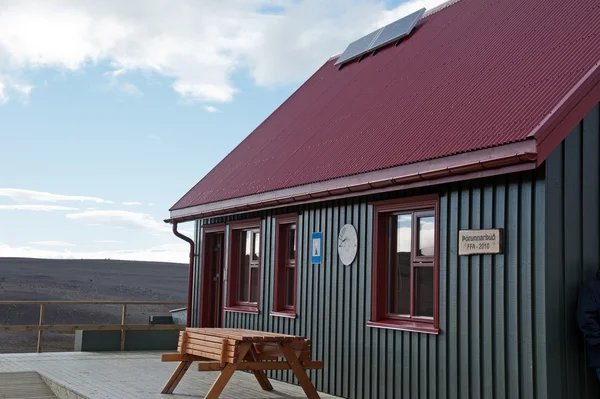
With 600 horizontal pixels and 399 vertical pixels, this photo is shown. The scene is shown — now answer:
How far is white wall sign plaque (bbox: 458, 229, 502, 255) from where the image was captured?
27.7ft

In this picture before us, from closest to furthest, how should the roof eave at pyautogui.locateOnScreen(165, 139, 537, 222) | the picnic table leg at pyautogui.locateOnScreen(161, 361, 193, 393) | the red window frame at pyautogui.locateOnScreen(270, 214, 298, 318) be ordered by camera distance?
the roof eave at pyautogui.locateOnScreen(165, 139, 537, 222), the picnic table leg at pyautogui.locateOnScreen(161, 361, 193, 393), the red window frame at pyautogui.locateOnScreen(270, 214, 298, 318)

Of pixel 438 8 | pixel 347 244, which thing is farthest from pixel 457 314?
pixel 438 8

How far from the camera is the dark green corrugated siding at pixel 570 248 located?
7965 mm

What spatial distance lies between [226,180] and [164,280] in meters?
57.4

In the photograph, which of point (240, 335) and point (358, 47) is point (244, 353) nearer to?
point (240, 335)

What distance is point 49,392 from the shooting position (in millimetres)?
12758

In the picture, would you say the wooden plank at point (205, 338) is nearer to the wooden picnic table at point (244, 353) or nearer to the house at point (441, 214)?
the wooden picnic table at point (244, 353)

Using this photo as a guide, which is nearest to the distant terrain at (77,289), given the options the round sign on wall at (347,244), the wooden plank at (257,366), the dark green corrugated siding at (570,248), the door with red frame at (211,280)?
the door with red frame at (211,280)

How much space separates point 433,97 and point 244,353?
13.6ft

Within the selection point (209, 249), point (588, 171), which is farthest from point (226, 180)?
point (588, 171)

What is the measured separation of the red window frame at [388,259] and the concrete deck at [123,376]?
1.64 meters

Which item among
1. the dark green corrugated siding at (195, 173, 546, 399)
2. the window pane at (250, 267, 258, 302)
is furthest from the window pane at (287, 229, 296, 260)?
the window pane at (250, 267, 258, 302)

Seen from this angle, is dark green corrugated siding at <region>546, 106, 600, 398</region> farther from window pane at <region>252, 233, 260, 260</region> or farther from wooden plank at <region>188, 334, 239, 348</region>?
window pane at <region>252, 233, 260, 260</region>

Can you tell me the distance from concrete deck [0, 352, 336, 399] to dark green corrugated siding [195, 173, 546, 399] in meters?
1.04
